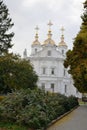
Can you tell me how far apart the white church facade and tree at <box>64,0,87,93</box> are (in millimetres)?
78163

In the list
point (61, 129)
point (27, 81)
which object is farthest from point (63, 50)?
point (61, 129)

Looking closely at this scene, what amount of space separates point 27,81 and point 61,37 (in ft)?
221

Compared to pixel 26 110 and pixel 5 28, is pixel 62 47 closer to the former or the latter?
pixel 5 28

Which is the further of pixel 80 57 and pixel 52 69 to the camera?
pixel 52 69

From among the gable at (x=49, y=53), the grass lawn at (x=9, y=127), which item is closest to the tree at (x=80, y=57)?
the grass lawn at (x=9, y=127)

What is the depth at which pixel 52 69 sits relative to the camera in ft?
408

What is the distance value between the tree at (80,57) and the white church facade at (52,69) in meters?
78.2

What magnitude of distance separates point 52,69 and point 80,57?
83153mm

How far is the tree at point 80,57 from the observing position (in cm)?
3897

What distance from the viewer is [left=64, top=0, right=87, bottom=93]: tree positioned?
1534 inches

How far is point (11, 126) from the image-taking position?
19828 mm

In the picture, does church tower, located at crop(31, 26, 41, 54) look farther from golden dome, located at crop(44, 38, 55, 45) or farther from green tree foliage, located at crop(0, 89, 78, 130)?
green tree foliage, located at crop(0, 89, 78, 130)

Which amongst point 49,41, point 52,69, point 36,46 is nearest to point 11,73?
point 52,69

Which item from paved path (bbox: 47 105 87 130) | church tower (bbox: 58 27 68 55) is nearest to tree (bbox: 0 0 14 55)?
paved path (bbox: 47 105 87 130)
